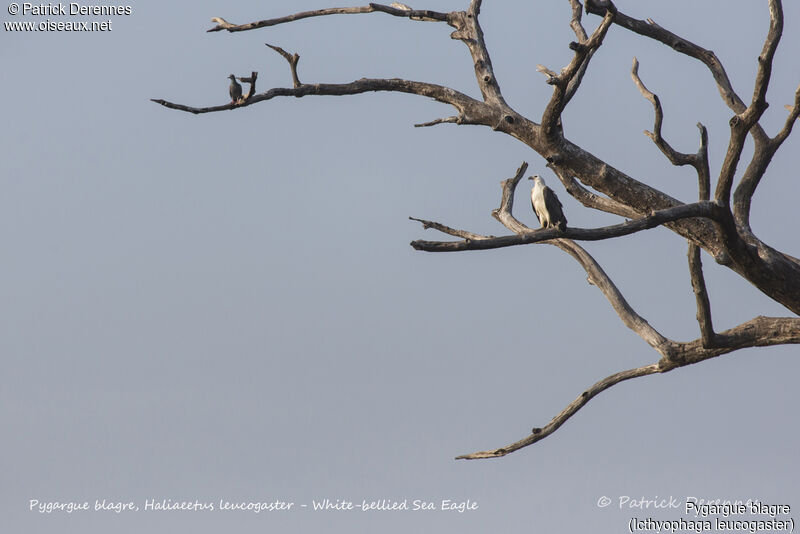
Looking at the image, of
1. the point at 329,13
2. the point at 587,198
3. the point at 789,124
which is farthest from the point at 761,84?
the point at 329,13

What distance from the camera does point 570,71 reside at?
9.17 m

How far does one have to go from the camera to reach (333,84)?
1110cm

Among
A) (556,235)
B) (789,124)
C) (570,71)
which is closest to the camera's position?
(556,235)

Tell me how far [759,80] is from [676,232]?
183 centimetres

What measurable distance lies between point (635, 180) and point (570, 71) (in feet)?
7.12

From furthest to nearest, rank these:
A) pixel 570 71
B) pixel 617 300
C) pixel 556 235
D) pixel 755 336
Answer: pixel 617 300
pixel 755 336
pixel 570 71
pixel 556 235

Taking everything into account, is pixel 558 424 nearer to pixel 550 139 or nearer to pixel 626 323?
pixel 626 323

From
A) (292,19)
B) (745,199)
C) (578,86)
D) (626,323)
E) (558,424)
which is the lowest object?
(558,424)

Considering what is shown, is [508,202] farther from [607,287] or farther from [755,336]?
[755,336]

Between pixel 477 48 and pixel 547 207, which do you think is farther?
pixel 547 207

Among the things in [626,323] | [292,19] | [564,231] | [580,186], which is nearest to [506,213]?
[580,186]

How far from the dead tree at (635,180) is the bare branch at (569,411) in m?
0.01

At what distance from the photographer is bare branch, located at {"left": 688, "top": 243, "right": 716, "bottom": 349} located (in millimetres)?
9641

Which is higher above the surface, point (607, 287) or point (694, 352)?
point (607, 287)
